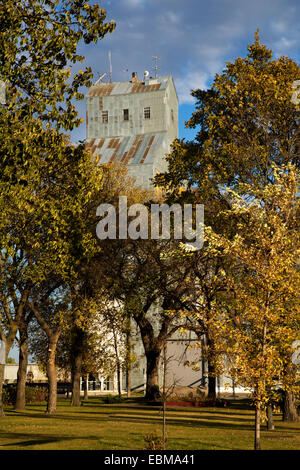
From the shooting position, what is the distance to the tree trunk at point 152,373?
133 feet

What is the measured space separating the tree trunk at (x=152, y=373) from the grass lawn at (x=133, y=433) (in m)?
10.4

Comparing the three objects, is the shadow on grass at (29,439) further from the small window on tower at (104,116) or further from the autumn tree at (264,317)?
the small window on tower at (104,116)

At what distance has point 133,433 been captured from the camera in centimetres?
2095

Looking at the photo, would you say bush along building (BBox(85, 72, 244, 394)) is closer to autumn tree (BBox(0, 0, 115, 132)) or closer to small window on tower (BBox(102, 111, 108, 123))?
small window on tower (BBox(102, 111, 108, 123))

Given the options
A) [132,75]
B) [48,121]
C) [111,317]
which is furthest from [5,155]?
[132,75]

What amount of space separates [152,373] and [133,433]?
2055cm

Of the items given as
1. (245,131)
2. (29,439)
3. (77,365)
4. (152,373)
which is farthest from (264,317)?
(77,365)

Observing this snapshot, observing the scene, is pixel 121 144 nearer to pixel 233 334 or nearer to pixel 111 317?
pixel 111 317

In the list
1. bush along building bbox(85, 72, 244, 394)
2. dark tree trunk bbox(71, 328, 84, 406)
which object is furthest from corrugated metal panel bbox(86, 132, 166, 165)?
dark tree trunk bbox(71, 328, 84, 406)

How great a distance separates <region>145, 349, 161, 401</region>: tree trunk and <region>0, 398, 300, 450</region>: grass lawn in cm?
1044

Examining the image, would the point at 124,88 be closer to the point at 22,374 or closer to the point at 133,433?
the point at 22,374

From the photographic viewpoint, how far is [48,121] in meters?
18.7

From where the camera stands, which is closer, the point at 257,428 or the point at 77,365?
the point at 257,428
